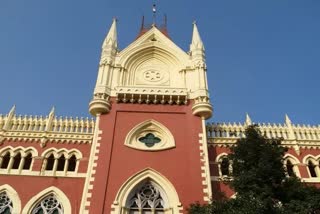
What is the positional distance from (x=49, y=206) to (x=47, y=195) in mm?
622

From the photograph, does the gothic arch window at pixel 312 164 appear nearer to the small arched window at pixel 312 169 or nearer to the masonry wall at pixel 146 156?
the small arched window at pixel 312 169

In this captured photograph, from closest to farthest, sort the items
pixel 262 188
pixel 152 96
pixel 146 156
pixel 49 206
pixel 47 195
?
pixel 262 188
pixel 49 206
pixel 47 195
pixel 146 156
pixel 152 96

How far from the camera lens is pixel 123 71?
948 inches

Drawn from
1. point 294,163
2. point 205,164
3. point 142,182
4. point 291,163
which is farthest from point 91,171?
point 294,163

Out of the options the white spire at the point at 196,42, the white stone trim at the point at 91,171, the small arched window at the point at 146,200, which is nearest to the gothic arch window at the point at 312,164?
the small arched window at the point at 146,200

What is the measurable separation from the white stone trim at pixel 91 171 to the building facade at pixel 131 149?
0.05 metres

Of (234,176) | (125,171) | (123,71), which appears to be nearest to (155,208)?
(125,171)

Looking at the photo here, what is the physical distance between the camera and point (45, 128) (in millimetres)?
21500

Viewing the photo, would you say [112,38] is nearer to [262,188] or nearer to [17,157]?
[17,157]

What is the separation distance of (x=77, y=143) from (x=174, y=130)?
5.87m

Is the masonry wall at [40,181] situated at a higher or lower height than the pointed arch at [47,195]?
higher

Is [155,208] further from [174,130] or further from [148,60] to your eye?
[148,60]

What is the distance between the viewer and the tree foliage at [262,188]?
11992 mm

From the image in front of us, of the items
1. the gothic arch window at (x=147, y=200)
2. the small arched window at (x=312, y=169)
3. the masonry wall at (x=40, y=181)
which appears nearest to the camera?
the gothic arch window at (x=147, y=200)
